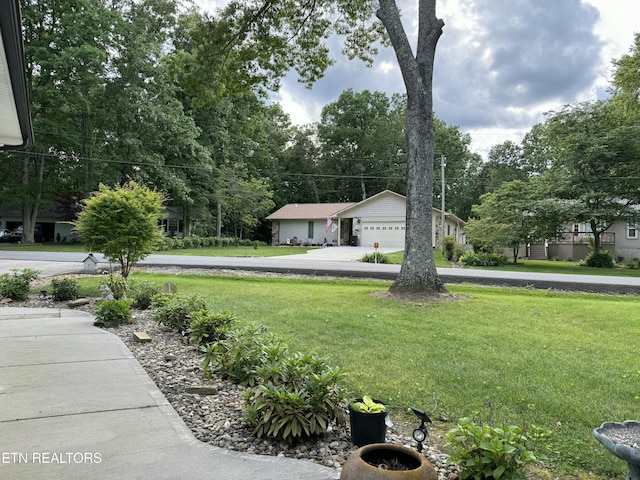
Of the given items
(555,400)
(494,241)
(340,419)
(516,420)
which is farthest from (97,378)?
(494,241)

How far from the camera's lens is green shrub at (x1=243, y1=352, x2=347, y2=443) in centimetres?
270

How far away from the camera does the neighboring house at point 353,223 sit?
33000mm

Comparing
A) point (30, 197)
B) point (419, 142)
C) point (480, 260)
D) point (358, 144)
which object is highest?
point (358, 144)

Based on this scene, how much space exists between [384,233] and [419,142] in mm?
24601

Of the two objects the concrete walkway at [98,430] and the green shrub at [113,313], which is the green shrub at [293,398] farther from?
the green shrub at [113,313]

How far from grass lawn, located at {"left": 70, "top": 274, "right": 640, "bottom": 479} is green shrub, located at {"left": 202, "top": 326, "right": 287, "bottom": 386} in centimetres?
87

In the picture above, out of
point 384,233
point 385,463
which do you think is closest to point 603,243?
point 384,233

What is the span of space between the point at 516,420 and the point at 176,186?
28017 mm

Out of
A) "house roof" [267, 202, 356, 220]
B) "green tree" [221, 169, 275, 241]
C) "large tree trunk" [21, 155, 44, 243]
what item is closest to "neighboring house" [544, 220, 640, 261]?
"house roof" [267, 202, 356, 220]

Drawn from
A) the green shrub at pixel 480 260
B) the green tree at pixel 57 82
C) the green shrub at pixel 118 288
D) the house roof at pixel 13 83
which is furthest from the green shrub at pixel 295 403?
the green tree at pixel 57 82

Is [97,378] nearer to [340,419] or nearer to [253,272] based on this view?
[340,419]

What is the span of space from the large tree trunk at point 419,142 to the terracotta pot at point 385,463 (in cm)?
686

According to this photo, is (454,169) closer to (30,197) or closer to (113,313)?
(30,197)

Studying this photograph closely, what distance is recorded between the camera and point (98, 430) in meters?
2.78
